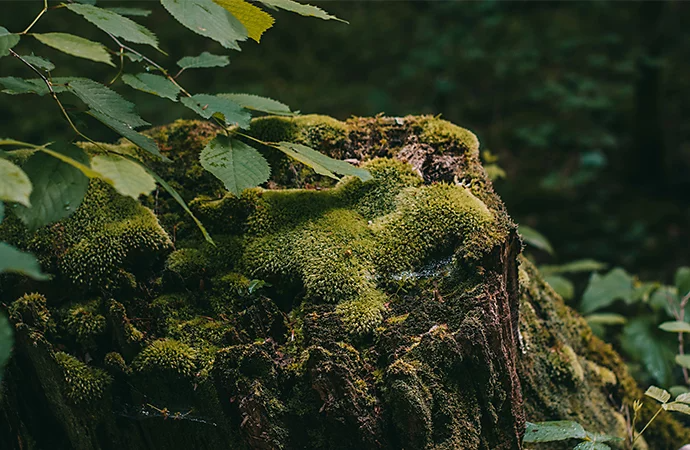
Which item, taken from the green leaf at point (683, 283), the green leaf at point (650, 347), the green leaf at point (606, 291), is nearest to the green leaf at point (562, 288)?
the green leaf at point (606, 291)

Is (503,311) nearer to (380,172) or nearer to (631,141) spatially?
(380,172)

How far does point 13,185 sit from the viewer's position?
3.48 ft

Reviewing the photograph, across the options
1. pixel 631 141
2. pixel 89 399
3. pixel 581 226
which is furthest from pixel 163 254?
pixel 631 141

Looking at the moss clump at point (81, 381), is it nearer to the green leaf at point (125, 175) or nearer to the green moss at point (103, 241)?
the green moss at point (103, 241)

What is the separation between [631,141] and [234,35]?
5838 millimetres

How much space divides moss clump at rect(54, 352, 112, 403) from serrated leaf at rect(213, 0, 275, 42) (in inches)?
40.3

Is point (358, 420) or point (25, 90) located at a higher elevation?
point (25, 90)

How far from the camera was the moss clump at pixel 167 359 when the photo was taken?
161cm

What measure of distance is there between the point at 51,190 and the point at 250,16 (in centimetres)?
69

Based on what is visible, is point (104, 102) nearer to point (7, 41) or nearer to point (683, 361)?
point (7, 41)

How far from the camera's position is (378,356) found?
164cm

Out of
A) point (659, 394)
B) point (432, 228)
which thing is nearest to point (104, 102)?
point (432, 228)

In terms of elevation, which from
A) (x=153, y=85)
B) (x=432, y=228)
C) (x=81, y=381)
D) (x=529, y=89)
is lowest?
(x=529, y=89)

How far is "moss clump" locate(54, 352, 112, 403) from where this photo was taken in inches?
63.2
